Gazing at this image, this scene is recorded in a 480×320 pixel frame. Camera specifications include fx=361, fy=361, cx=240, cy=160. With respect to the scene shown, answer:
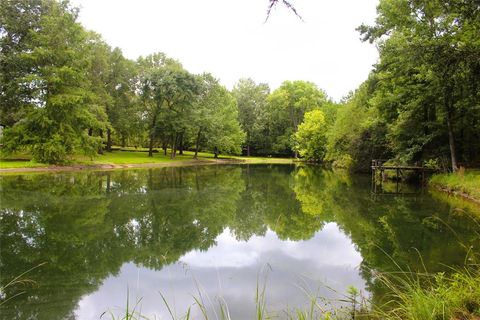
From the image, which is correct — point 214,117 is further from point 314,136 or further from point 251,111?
point 251,111

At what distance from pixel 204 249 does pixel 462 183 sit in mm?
14440

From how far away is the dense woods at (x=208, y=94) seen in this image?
51.0 feet

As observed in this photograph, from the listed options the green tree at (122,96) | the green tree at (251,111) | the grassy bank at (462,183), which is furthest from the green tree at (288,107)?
the grassy bank at (462,183)

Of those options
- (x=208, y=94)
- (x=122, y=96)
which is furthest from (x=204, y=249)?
(x=208, y=94)

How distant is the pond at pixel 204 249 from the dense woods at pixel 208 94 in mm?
4707

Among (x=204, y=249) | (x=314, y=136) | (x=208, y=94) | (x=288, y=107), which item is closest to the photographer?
(x=204, y=249)

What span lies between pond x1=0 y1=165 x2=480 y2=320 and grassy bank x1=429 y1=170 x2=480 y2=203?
189 centimetres

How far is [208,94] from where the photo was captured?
167 feet

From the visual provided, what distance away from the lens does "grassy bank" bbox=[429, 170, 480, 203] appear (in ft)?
51.4

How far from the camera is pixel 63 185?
742 inches

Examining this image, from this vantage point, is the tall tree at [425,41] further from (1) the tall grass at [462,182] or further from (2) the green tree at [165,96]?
(2) the green tree at [165,96]

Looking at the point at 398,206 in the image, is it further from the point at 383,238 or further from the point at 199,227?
the point at 199,227

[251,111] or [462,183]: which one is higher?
[251,111]

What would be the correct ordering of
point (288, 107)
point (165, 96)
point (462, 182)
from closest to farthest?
point (462, 182) < point (165, 96) < point (288, 107)
